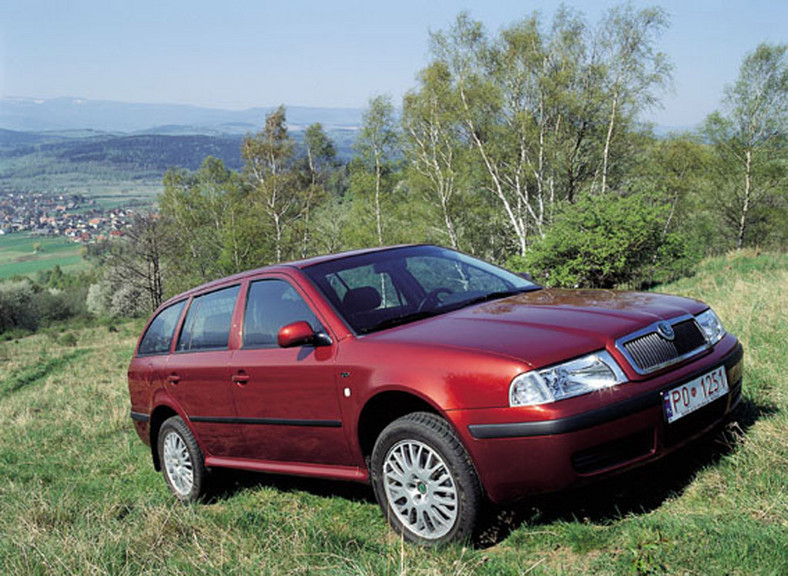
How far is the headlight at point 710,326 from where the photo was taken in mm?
4219

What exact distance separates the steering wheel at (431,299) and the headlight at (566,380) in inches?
49.2

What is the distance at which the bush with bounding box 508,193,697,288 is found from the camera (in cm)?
2123

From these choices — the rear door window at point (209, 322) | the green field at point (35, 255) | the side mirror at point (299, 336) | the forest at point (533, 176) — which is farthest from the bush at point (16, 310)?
the side mirror at point (299, 336)

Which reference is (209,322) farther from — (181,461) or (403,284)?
(403,284)

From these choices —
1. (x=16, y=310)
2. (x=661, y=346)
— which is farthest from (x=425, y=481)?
(x=16, y=310)

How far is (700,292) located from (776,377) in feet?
21.7

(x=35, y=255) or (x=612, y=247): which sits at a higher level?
(x=612, y=247)

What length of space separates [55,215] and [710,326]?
169452 mm

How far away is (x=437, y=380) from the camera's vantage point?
11.9 ft

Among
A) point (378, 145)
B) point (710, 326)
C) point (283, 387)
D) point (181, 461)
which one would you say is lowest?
point (181, 461)

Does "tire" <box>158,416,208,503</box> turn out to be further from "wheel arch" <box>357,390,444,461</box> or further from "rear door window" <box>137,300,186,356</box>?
"wheel arch" <box>357,390,444,461</box>

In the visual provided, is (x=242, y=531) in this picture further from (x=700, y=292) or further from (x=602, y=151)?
(x=602, y=151)

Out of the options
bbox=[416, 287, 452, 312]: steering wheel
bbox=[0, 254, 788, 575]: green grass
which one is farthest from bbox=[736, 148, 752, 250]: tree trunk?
bbox=[416, 287, 452, 312]: steering wheel

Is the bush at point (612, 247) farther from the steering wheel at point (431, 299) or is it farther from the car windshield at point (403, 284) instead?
the steering wheel at point (431, 299)
